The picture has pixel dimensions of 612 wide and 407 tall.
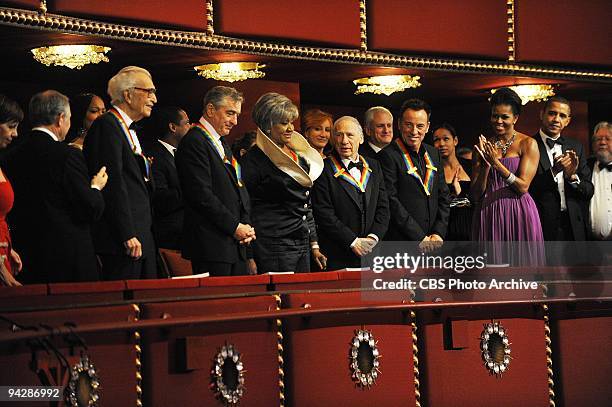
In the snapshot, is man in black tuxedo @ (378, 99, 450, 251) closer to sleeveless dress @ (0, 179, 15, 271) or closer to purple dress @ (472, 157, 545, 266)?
purple dress @ (472, 157, 545, 266)

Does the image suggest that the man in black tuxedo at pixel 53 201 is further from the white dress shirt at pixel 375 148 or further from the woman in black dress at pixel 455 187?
the woman in black dress at pixel 455 187

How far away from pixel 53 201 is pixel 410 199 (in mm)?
2567

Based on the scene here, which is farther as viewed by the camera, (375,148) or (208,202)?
(375,148)

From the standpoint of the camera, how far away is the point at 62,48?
725 centimetres

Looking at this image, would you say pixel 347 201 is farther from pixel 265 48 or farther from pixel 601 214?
pixel 601 214

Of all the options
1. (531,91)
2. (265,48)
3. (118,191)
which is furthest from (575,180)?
(118,191)

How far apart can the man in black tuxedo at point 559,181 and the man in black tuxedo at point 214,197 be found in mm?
2429

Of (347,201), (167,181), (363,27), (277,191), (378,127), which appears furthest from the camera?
(363,27)

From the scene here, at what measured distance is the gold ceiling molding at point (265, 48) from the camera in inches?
270

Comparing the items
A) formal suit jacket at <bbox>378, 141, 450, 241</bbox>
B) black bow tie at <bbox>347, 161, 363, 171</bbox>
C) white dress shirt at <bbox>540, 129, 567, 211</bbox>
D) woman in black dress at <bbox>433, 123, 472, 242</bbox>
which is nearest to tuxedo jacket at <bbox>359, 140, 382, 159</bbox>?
formal suit jacket at <bbox>378, 141, 450, 241</bbox>

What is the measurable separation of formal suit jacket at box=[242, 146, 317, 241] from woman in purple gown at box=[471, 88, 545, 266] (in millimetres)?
1321

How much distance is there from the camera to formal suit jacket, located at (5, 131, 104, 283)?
5422 millimetres

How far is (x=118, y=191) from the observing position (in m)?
5.72

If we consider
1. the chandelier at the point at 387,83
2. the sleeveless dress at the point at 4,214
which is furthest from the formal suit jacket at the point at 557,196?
the sleeveless dress at the point at 4,214
